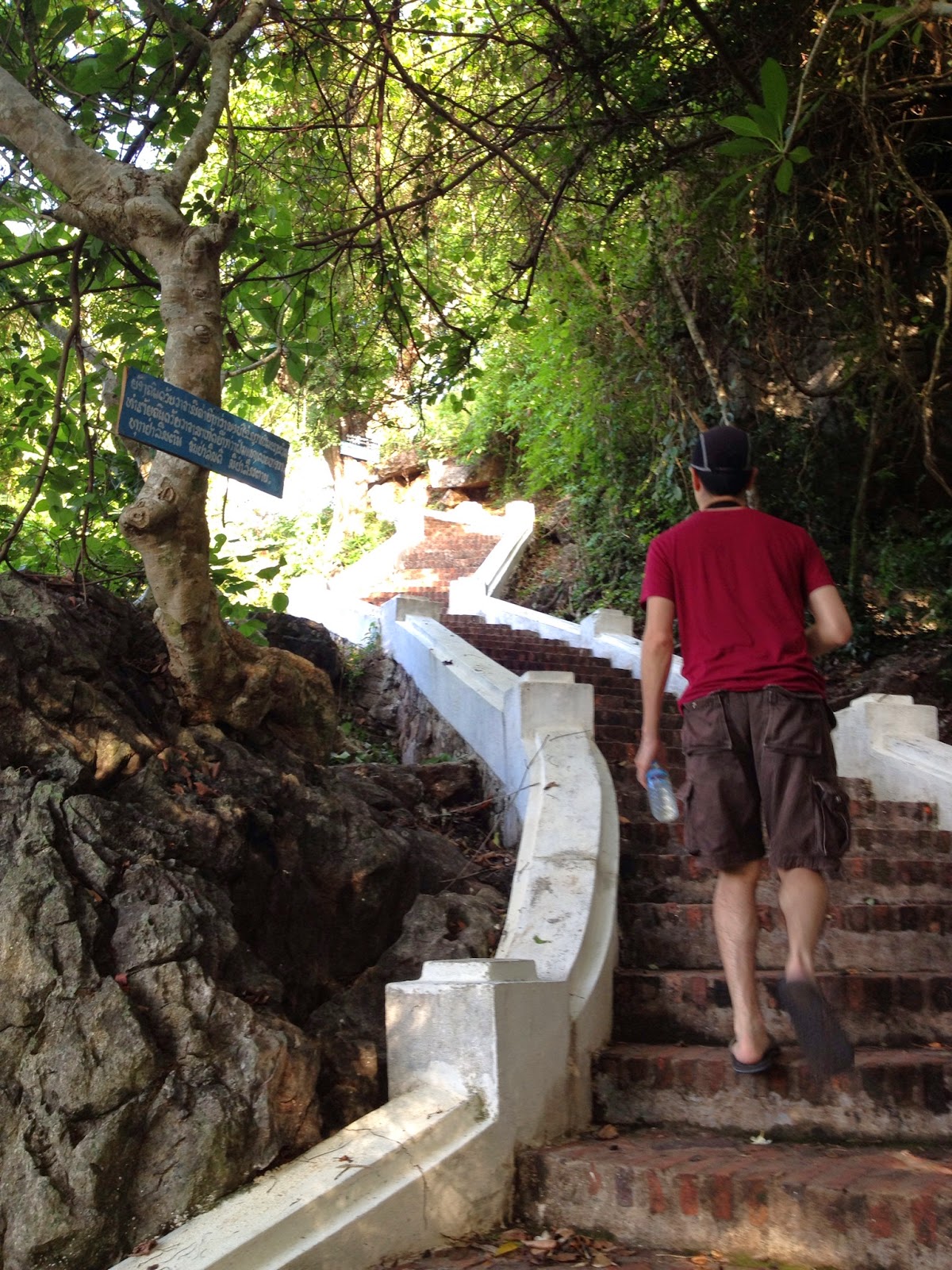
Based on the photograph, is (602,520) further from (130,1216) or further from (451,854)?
(130,1216)

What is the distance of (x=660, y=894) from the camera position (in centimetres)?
469

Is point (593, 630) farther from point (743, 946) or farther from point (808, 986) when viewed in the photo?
point (808, 986)

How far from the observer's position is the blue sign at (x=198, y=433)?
11.0 ft

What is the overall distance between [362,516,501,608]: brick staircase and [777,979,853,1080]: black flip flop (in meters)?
14.5

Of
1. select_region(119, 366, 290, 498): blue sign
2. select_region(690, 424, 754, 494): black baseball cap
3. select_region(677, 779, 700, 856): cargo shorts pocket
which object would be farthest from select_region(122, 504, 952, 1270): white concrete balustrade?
select_region(119, 366, 290, 498): blue sign

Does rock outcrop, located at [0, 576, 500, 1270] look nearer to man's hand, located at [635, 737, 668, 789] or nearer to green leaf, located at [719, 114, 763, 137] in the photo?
man's hand, located at [635, 737, 668, 789]

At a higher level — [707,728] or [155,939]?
[707,728]

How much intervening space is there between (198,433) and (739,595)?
1899mm

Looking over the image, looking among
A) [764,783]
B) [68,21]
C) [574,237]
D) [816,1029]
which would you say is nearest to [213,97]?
[68,21]

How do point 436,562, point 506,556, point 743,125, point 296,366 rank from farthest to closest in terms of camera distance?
point 436,562
point 506,556
point 296,366
point 743,125

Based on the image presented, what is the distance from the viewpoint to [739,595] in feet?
10.6

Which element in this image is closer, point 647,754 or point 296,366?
point 647,754

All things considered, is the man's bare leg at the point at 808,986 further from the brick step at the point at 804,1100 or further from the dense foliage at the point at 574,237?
the dense foliage at the point at 574,237

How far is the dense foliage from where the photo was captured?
5.38 m
